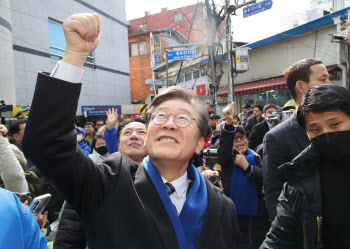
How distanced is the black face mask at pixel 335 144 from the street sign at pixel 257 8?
381 inches

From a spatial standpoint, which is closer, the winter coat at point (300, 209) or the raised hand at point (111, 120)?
the winter coat at point (300, 209)

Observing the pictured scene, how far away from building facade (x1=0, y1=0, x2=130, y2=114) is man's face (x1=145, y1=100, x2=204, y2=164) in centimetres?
955

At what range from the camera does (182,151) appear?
1.56 meters

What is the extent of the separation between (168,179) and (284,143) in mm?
1149

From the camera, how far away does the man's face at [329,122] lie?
63.0 inches

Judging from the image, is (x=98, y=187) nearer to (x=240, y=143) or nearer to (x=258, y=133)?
(x=240, y=143)

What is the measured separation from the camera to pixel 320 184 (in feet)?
5.33

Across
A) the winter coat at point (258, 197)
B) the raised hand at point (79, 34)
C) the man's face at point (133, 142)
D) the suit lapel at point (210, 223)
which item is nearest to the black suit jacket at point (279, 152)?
the winter coat at point (258, 197)

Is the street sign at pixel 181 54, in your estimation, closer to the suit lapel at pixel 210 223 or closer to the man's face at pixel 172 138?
the man's face at pixel 172 138

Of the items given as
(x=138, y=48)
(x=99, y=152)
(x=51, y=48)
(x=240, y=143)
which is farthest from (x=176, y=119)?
(x=138, y=48)

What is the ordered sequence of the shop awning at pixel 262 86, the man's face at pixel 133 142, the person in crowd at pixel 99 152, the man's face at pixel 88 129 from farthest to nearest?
the shop awning at pixel 262 86 < the man's face at pixel 88 129 < the person in crowd at pixel 99 152 < the man's face at pixel 133 142

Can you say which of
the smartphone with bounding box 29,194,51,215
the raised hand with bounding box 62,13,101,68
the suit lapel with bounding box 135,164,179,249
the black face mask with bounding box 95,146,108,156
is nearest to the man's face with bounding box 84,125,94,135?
the black face mask with bounding box 95,146,108,156

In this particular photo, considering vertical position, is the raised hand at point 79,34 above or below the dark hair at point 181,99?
above

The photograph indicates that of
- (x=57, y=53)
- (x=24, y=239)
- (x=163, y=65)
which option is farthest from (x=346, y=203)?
(x=163, y=65)
